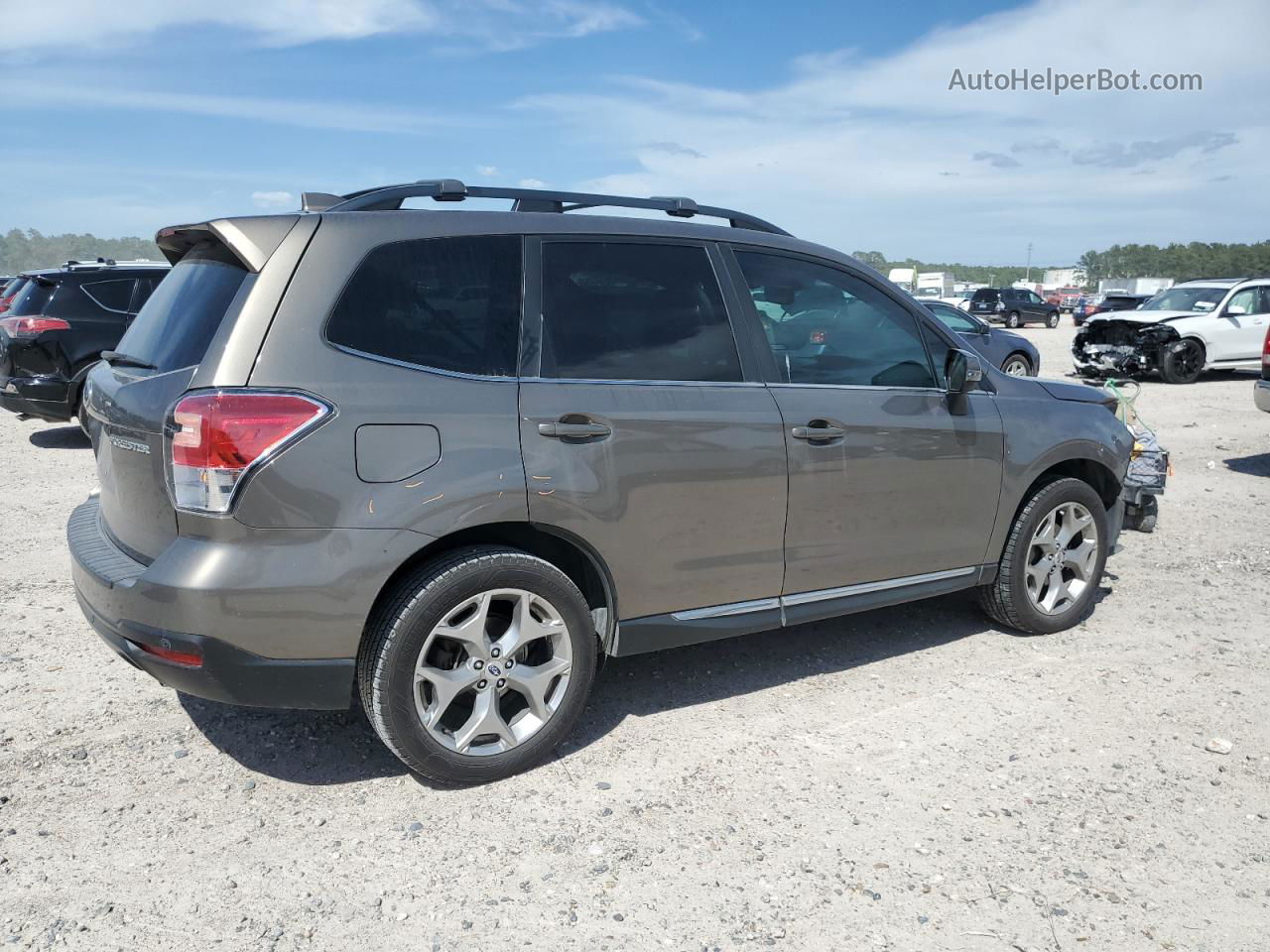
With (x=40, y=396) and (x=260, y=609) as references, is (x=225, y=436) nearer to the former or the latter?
(x=260, y=609)

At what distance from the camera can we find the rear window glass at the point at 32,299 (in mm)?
9875

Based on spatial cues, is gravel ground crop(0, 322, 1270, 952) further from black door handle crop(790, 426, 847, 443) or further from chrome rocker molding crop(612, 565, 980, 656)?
black door handle crop(790, 426, 847, 443)

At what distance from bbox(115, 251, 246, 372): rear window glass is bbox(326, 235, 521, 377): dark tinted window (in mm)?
383

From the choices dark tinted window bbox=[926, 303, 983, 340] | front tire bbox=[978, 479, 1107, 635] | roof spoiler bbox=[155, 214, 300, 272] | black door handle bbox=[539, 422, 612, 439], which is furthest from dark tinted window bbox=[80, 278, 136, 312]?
dark tinted window bbox=[926, 303, 983, 340]

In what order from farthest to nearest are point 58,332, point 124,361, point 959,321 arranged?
point 959,321 < point 58,332 < point 124,361

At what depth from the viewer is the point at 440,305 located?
3217 mm

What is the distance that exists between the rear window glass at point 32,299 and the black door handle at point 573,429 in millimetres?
8744

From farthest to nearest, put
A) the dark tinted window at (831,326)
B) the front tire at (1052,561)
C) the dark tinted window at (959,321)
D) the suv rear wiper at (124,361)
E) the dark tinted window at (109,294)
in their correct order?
the dark tinted window at (959,321) < the dark tinted window at (109,294) < the front tire at (1052,561) < the dark tinted window at (831,326) < the suv rear wiper at (124,361)

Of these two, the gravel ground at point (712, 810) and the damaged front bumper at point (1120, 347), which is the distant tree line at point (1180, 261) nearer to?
the damaged front bumper at point (1120, 347)

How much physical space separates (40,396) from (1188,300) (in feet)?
60.8

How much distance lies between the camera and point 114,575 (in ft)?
10.2

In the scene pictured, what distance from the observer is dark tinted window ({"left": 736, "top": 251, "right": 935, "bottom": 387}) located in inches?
154

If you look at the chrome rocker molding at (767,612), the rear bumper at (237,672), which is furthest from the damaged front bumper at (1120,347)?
the rear bumper at (237,672)

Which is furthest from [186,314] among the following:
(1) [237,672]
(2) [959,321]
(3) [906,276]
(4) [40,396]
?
(3) [906,276]
